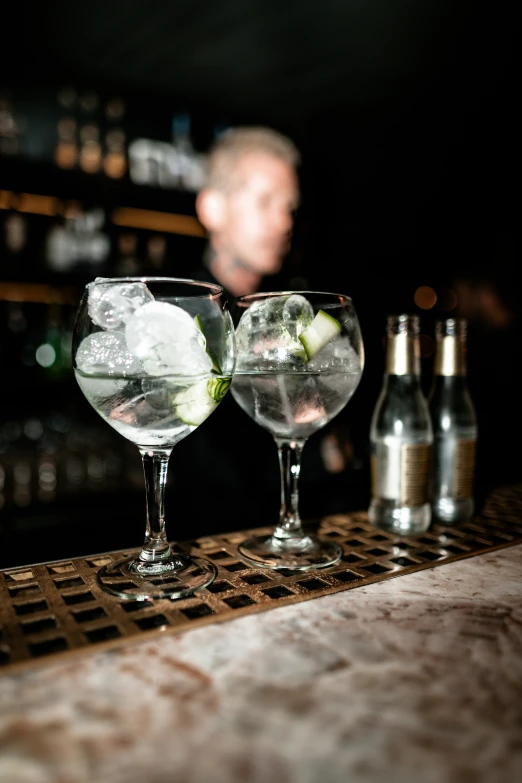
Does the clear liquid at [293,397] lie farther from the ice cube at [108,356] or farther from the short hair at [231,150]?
the short hair at [231,150]

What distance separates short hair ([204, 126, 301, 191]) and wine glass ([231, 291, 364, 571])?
1.93 metres

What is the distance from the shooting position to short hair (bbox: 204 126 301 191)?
2.57 metres

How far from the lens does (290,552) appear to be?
2.44 ft

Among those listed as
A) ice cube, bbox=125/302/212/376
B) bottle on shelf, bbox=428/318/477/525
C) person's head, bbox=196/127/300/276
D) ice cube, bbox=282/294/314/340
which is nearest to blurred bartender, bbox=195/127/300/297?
person's head, bbox=196/127/300/276

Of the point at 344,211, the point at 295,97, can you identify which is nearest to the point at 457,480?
the point at 295,97

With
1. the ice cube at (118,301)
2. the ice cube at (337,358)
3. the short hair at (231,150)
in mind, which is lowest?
the ice cube at (337,358)

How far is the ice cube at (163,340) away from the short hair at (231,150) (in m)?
2.06

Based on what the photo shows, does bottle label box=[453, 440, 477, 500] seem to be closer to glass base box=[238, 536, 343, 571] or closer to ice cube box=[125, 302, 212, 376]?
glass base box=[238, 536, 343, 571]

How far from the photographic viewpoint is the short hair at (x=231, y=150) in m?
2.57

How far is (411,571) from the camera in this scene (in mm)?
669

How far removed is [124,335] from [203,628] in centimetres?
29

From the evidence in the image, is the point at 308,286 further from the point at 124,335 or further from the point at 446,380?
the point at 124,335

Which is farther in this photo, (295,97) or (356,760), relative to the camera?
(295,97)

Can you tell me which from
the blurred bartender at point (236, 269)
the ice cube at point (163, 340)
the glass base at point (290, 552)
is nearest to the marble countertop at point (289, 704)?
the glass base at point (290, 552)
